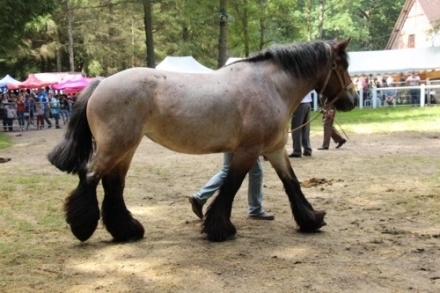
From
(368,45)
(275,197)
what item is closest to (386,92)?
(275,197)

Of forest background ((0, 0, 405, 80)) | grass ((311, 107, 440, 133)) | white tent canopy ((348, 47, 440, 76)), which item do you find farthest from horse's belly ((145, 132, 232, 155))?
white tent canopy ((348, 47, 440, 76))

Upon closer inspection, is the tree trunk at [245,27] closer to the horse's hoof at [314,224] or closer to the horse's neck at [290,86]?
the horse's neck at [290,86]

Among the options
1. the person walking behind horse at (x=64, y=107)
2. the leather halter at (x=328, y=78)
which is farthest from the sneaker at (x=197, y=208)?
the person walking behind horse at (x=64, y=107)

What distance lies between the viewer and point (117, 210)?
232 inches

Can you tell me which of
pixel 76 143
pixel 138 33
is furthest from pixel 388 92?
pixel 76 143

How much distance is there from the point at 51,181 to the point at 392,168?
6.50 metres

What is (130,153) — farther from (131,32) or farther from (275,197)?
(131,32)

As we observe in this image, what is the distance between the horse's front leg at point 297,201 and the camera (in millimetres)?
6154

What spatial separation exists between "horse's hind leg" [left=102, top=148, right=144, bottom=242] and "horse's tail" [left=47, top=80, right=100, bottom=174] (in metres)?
0.35

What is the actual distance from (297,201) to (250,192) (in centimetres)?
82

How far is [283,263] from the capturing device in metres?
4.96

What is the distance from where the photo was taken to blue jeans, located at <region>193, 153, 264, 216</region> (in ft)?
22.0

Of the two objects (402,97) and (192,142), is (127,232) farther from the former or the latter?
(402,97)

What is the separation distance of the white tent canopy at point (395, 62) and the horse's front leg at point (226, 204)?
98.0 ft
